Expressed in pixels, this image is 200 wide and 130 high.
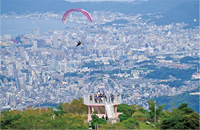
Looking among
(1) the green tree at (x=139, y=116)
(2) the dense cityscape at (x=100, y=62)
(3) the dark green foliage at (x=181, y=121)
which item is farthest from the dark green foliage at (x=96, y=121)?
(2) the dense cityscape at (x=100, y=62)

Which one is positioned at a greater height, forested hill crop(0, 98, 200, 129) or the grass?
forested hill crop(0, 98, 200, 129)

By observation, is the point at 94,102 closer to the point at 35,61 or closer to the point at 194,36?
the point at 35,61

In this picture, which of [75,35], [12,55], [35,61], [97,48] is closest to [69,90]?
[35,61]

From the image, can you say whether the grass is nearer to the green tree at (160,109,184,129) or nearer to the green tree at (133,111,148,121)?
the green tree at (133,111,148,121)

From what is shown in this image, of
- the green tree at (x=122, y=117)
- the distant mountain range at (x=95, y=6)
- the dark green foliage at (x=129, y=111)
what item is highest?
the distant mountain range at (x=95, y=6)

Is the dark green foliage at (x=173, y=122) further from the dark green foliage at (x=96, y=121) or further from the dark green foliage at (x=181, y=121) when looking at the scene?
the dark green foliage at (x=96, y=121)

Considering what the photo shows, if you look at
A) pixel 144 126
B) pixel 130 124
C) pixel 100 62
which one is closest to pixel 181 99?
pixel 100 62

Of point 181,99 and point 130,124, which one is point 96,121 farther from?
point 181,99

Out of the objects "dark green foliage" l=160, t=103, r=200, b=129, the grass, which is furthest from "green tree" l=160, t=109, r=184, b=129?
the grass
